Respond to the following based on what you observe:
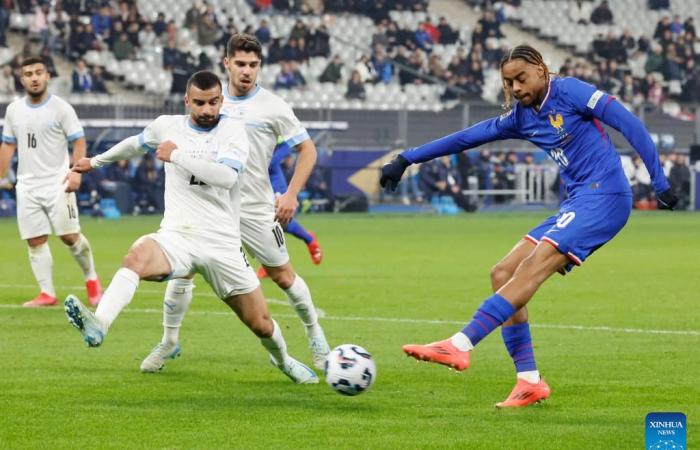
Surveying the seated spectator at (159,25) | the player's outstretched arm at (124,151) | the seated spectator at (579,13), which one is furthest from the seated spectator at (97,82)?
the player's outstretched arm at (124,151)

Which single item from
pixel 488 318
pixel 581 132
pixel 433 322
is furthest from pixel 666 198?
pixel 433 322

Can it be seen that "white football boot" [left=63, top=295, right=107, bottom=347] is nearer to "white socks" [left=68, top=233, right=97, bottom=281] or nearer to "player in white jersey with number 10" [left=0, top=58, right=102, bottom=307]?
"player in white jersey with number 10" [left=0, top=58, right=102, bottom=307]

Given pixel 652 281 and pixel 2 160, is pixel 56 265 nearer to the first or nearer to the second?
pixel 2 160

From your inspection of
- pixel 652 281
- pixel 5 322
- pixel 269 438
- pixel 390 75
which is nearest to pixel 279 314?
pixel 5 322

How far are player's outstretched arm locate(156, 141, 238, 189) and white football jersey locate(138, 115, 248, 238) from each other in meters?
0.07

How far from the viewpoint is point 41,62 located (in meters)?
13.4

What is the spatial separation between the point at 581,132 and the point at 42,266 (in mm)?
7683

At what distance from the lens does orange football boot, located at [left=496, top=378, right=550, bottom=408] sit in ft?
26.5

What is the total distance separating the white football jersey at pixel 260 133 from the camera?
9648mm

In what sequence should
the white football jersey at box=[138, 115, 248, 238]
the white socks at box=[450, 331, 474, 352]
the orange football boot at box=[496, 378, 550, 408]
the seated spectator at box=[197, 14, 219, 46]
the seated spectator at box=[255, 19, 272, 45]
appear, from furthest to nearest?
the seated spectator at box=[255, 19, 272, 45] < the seated spectator at box=[197, 14, 219, 46] < the white football jersey at box=[138, 115, 248, 238] < the orange football boot at box=[496, 378, 550, 408] < the white socks at box=[450, 331, 474, 352]

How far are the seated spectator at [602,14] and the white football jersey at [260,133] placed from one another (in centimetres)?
3698

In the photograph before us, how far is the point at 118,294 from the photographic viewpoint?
806 centimetres

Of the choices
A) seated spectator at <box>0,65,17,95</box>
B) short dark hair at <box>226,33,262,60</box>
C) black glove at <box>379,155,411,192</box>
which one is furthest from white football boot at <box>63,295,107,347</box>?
seated spectator at <box>0,65,17,95</box>

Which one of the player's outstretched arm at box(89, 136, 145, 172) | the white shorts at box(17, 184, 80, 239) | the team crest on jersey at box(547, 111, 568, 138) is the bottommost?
the white shorts at box(17, 184, 80, 239)
